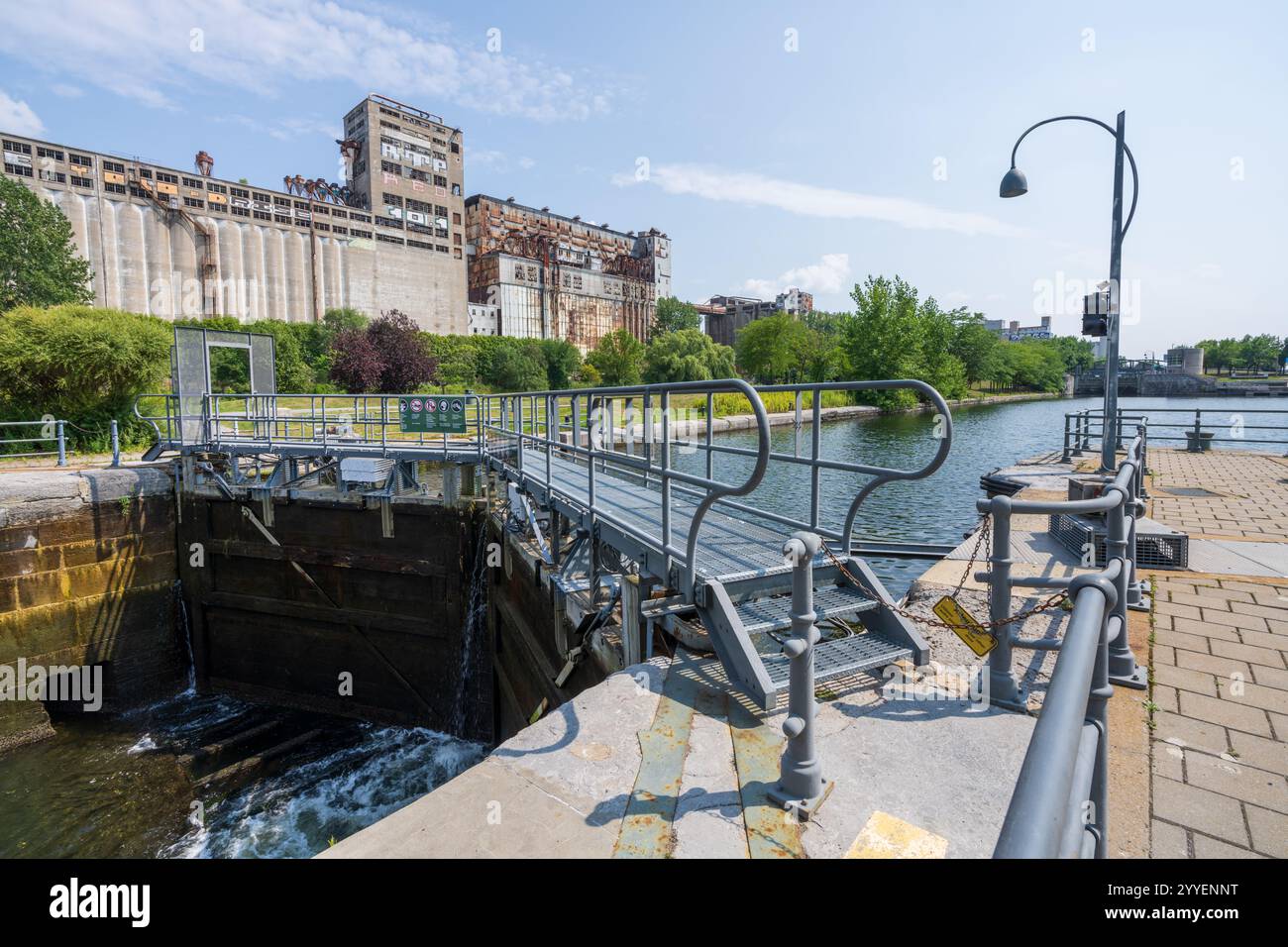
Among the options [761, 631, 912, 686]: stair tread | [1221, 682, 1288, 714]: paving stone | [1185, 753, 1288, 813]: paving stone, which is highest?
[761, 631, 912, 686]: stair tread

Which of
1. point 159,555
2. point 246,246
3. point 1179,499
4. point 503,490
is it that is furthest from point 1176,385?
point 246,246

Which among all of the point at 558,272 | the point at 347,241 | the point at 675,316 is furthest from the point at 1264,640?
the point at 675,316

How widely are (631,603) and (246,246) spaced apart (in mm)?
73313

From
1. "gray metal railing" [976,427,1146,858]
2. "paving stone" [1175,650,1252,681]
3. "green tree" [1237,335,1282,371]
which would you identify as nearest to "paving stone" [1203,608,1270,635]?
"paving stone" [1175,650,1252,681]

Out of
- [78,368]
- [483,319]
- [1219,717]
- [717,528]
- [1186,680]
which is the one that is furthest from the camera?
[483,319]

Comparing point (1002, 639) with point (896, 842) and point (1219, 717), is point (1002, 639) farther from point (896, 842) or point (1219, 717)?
point (896, 842)

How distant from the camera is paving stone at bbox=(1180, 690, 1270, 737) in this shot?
3.34 m

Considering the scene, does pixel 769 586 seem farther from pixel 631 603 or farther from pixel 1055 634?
pixel 1055 634

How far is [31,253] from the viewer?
135 feet

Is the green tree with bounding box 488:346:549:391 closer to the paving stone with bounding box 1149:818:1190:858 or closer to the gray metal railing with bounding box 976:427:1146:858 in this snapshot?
the paving stone with bounding box 1149:818:1190:858

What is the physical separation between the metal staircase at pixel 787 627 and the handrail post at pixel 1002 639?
0.42m

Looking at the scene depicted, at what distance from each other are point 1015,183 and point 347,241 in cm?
7292
